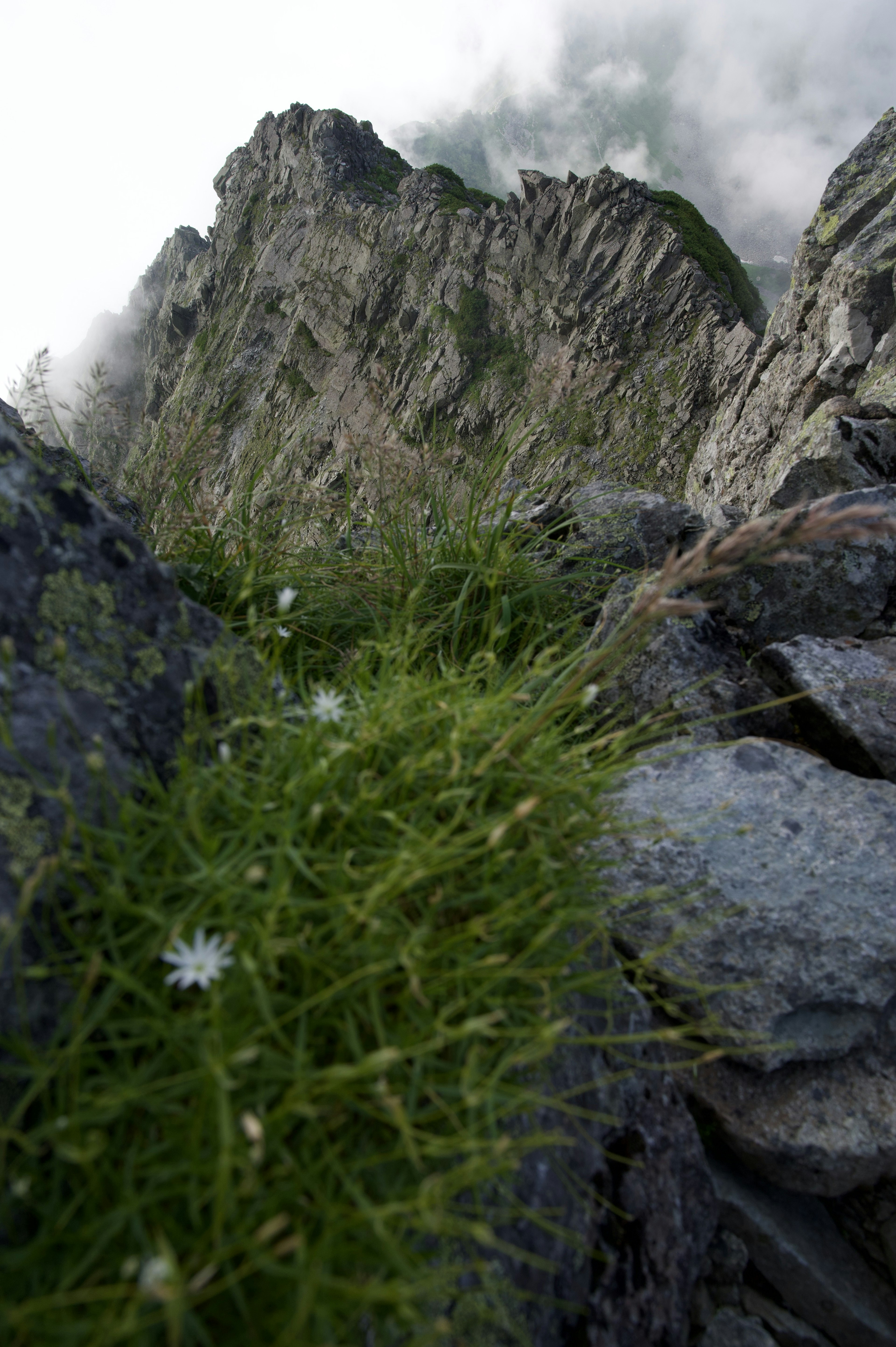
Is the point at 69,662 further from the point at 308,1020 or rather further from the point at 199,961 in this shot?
the point at 308,1020

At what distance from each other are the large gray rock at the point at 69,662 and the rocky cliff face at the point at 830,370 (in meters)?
5.21

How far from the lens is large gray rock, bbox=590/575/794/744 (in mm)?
3514

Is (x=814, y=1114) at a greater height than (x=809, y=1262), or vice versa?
(x=814, y=1114)

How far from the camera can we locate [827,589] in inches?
171

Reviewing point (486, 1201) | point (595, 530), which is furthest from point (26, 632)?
point (595, 530)

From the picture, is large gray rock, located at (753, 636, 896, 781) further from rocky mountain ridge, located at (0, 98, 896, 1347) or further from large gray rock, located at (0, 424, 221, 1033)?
large gray rock, located at (0, 424, 221, 1033)

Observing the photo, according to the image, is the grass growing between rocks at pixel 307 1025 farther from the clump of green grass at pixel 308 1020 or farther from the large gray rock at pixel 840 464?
the large gray rock at pixel 840 464

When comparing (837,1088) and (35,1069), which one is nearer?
(35,1069)

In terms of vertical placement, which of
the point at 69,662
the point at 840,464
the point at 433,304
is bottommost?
the point at 69,662

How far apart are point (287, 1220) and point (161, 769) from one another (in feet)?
4.30

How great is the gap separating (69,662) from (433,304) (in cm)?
6545

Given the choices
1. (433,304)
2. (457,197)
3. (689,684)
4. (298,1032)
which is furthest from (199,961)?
(457,197)

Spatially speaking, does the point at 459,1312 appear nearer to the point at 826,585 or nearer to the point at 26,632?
the point at 26,632

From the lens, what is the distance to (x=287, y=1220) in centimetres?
118
